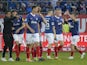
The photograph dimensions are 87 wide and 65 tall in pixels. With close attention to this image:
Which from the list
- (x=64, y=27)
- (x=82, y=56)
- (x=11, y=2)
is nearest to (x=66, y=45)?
(x=64, y=27)

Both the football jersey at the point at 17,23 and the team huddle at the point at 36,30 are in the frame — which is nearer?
the team huddle at the point at 36,30

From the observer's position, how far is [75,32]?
19484mm

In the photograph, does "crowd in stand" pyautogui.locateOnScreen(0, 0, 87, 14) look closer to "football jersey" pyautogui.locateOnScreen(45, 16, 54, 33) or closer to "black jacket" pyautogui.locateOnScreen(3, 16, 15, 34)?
"football jersey" pyautogui.locateOnScreen(45, 16, 54, 33)

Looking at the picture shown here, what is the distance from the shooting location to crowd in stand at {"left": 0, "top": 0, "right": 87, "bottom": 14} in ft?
84.8

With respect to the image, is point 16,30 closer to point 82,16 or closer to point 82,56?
point 82,56

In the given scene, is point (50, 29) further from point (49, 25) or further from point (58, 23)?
point (58, 23)

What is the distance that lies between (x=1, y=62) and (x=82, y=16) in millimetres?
8081

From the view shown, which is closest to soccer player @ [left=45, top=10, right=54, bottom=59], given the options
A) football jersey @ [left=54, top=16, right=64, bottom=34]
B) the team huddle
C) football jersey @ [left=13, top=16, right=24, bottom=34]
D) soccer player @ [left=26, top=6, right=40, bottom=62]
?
the team huddle

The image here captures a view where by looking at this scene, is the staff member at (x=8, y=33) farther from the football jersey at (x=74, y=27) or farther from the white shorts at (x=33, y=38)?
the football jersey at (x=74, y=27)

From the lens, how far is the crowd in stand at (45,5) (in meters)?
25.9

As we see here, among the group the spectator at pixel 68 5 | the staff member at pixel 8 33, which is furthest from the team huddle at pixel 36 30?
the spectator at pixel 68 5

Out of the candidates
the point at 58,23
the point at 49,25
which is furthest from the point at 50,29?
the point at 58,23

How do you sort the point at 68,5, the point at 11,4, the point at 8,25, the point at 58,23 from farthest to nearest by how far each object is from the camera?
the point at 68,5 < the point at 11,4 < the point at 58,23 < the point at 8,25

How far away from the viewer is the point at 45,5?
2678 cm
